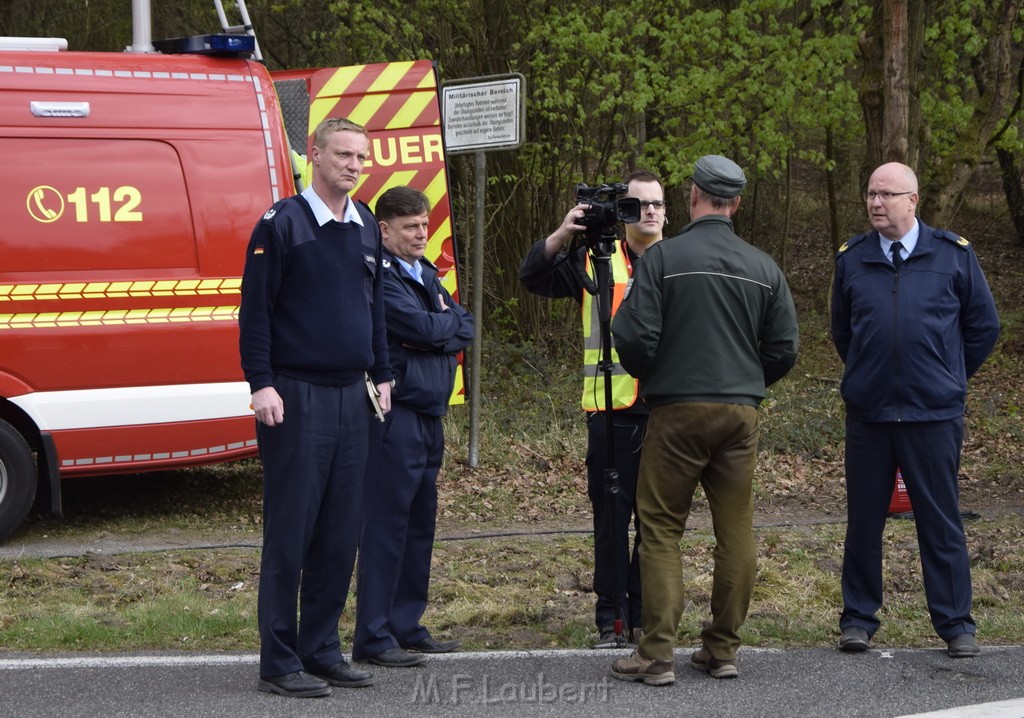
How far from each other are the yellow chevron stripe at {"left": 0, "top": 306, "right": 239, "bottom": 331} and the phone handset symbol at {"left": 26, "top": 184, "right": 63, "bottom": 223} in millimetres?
547

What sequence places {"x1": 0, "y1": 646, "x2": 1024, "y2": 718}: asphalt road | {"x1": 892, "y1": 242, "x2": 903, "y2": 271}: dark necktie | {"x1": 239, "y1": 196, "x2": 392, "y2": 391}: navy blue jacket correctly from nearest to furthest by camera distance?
{"x1": 0, "y1": 646, "x2": 1024, "y2": 718}: asphalt road
{"x1": 239, "y1": 196, "x2": 392, "y2": 391}: navy blue jacket
{"x1": 892, "y1": 242, "x2": 903, "y2": 271}: dark necktie

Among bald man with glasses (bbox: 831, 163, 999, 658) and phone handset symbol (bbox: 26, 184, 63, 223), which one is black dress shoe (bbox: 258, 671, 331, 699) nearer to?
bald man with glasses (bbox: 831, 163, 999, 658)

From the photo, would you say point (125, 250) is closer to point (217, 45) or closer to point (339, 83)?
point (217, 45)

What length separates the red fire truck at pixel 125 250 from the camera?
7.35m

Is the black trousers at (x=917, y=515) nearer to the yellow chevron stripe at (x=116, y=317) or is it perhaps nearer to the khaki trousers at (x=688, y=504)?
the khaki trousers at (x=688, y=504)

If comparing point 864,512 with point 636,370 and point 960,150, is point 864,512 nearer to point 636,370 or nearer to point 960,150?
point 636,370

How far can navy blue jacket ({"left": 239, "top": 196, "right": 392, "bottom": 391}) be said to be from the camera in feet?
15.0

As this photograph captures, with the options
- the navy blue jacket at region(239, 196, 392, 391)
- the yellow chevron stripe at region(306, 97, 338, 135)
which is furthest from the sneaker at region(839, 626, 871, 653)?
the yellow chevron stripe at region(306, 97, 338, 135)

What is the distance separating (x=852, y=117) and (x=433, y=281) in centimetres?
1152

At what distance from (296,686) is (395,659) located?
56cm

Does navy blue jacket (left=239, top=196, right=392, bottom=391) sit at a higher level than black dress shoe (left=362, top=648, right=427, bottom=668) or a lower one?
higher

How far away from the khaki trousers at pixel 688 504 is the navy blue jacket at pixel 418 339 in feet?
3.04

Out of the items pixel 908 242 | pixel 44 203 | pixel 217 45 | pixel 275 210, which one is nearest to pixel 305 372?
pixel 275 210

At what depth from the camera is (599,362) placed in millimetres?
5473
